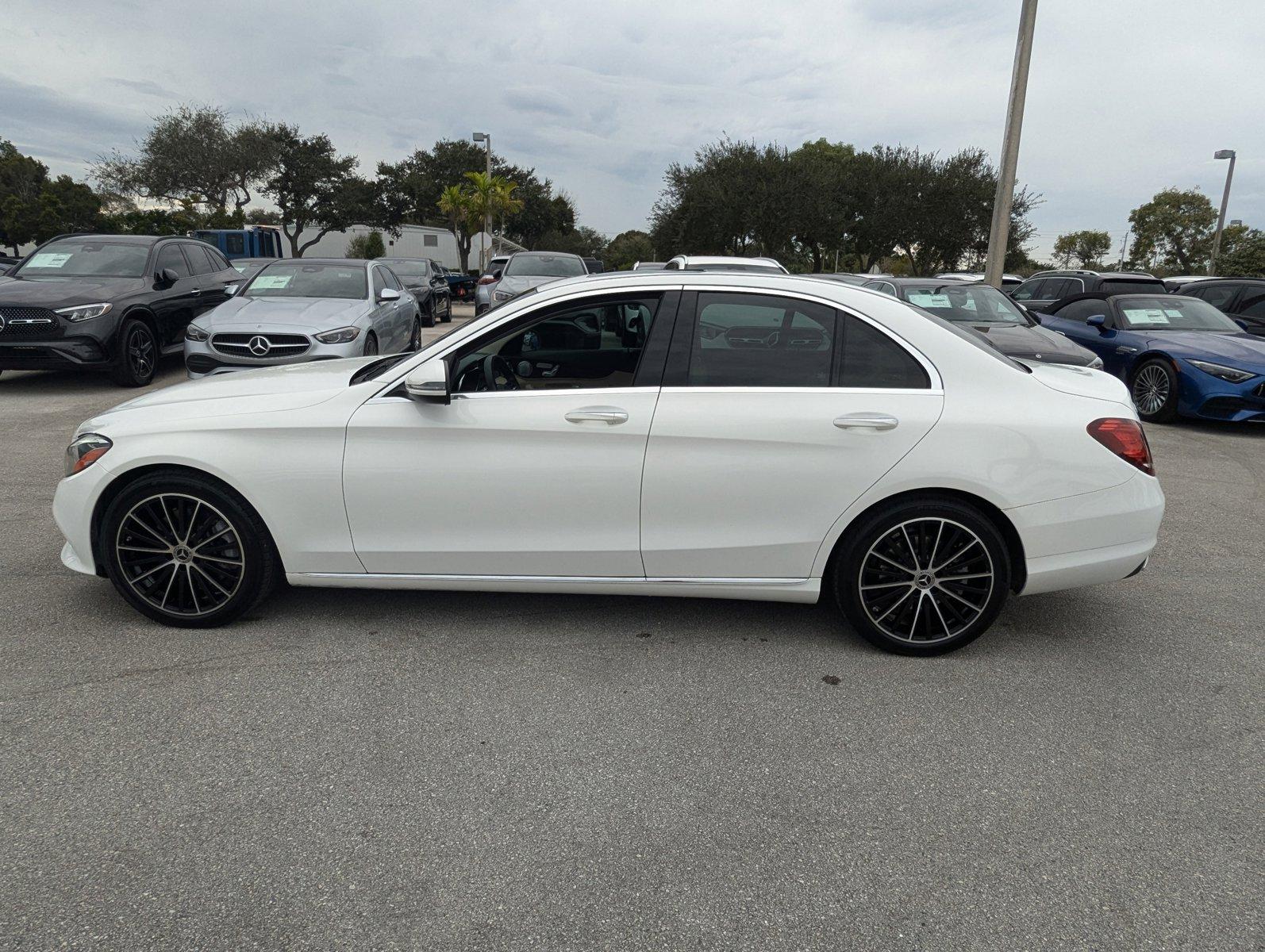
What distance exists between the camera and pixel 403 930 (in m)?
2.16

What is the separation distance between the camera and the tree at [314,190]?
4866 centimetres

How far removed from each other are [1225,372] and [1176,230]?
58.1m

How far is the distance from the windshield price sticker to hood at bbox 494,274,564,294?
9.04 m

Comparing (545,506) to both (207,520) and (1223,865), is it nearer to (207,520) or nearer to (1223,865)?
(207,520)

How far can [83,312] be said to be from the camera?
959cm

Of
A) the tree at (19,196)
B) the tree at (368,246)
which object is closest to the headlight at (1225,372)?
the tree at (368,246)

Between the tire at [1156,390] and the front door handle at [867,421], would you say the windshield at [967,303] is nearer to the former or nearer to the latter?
the tire at [1156,390]

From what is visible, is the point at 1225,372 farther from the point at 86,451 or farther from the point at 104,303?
the point at 104,303

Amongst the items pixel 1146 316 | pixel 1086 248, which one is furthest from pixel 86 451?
pixel 1086 248

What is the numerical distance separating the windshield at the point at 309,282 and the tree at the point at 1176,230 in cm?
5753

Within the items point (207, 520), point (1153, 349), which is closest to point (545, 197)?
point (1153, 349)

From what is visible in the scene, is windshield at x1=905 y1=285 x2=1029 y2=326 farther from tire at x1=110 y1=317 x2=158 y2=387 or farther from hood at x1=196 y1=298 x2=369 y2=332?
tire at x1=110 y1=317 x2=158 y2=387

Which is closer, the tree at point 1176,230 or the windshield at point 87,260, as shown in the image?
the windshield at point 87,260

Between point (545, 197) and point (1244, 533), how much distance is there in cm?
7090
